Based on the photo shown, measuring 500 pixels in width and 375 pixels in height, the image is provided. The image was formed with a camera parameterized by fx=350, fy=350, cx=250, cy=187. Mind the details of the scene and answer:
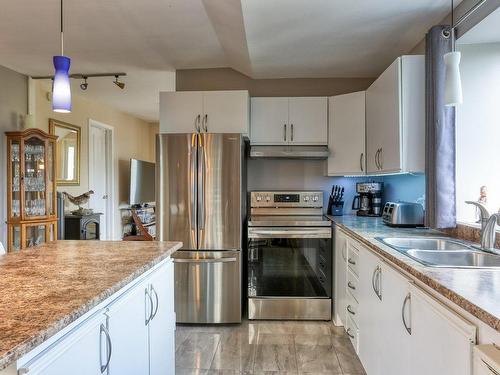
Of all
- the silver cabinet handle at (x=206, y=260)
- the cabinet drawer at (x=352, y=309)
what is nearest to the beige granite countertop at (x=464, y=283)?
the cabinet drawer at (x=352, y=309)

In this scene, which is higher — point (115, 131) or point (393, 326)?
point (115, 131)

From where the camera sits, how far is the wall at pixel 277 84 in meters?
3.62

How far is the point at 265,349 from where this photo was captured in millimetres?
2586

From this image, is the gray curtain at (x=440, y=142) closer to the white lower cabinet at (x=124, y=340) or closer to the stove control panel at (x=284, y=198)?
the stove control panel at (x=284, y=198)

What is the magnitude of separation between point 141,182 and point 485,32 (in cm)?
565

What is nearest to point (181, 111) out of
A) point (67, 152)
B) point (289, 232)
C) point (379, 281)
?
point (289, 232)

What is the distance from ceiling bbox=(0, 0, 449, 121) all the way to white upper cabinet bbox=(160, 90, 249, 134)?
388mm

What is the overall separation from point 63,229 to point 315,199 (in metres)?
3.18

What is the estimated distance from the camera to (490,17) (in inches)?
73.6

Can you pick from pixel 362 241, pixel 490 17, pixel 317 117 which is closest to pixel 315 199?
pixel 317 117

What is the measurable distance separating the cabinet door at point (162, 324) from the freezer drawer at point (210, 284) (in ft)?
3.59

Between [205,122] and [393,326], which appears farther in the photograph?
[205,122]

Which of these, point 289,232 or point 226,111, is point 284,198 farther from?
point 226,111

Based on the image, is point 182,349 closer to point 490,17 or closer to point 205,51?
point 205,51
